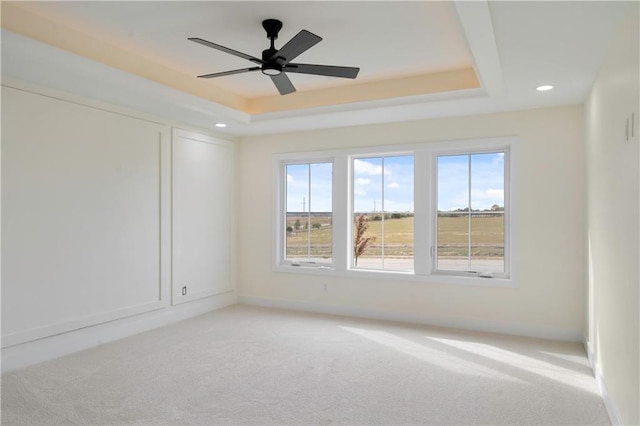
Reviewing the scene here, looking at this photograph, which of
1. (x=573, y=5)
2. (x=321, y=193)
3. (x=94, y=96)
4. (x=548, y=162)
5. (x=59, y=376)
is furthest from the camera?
(x=321, y=193)

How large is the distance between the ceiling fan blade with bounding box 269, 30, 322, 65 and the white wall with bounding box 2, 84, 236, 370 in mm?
2196

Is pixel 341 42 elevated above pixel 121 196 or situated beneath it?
elevated above

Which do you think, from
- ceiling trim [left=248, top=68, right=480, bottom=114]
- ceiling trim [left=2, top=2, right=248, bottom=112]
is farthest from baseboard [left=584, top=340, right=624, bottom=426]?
ceiling trim [left=2, top=2, right=248, bottom=112]

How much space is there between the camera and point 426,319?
484 centimetres

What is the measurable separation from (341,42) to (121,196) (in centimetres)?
268

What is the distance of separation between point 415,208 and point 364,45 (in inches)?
83.1

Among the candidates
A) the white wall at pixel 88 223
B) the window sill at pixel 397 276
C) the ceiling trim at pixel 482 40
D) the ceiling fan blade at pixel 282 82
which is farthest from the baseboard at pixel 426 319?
the ceiling fan blade at pixel 282 82

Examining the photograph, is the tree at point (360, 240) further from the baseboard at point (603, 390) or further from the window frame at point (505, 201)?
the baseboard at point (603, 390)

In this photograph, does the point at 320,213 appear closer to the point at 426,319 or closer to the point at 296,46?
the point at 426,319

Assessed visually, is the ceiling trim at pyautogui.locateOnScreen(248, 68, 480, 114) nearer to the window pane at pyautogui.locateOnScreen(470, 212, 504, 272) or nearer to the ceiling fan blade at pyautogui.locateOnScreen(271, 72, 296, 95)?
the ceiling fan blade at pyautogui.locateOnScreen(271, 72, 296, 95)

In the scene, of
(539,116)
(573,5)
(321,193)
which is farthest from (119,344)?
(539,116)

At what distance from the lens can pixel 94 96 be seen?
3.98 meters

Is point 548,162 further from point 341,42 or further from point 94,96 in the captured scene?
point 94,96

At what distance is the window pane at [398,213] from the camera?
509cm
